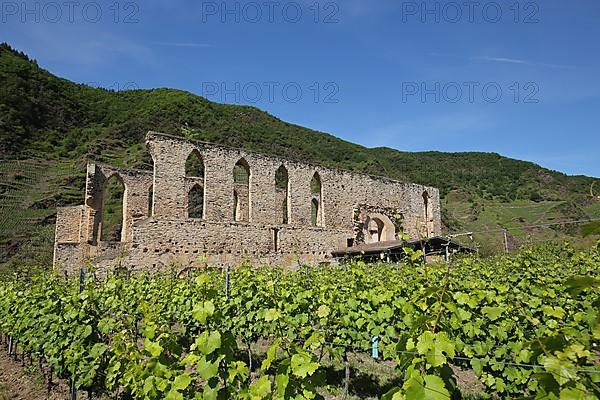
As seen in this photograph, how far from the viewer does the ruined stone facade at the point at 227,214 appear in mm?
15375

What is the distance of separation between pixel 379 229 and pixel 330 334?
1830cm

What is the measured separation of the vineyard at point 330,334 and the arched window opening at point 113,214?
2141cm

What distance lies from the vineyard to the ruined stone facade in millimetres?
5113

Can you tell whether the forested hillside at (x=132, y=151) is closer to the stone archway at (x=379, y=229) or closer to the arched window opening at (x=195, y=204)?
the arched window opening at (x=195, y=204)

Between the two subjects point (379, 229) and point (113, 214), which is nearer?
point (379, 229)

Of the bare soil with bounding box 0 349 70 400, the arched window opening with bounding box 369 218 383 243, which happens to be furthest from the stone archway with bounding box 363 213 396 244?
the bare soil with bounding box 0 349 70 400

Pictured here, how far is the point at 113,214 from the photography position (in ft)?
113

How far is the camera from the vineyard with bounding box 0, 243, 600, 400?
2324 millimetres

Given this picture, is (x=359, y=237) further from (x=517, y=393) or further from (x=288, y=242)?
(x=517, y=393)

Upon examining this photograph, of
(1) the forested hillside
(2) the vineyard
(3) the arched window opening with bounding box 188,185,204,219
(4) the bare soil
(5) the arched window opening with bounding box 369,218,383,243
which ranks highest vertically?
(1) the forested hillside

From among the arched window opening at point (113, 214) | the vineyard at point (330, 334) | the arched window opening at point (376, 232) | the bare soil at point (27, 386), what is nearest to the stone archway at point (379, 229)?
the arched window opening at point (376, 232)

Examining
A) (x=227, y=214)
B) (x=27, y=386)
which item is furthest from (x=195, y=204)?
(x=27, y=386)

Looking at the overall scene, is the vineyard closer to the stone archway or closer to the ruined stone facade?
the ruined stone facade

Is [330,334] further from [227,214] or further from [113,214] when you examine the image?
[113,214]
